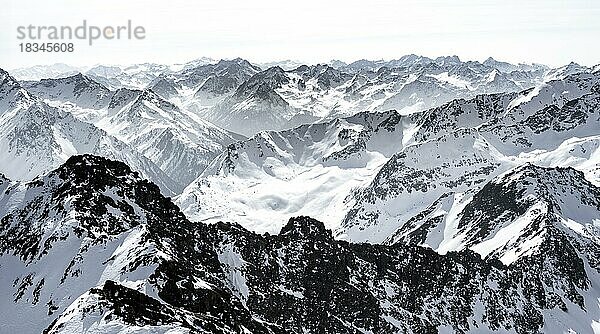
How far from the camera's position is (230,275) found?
11069 cm

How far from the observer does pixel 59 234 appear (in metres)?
87.8

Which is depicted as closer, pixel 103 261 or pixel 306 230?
pixel 103 261

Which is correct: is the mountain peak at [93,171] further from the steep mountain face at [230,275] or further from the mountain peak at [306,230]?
the mountain peak at [306,230]

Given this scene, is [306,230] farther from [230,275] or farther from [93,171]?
[93,171]

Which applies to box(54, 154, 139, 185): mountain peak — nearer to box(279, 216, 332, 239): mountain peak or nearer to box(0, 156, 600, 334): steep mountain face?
box(0, 156, 600, 334): steep mountain face

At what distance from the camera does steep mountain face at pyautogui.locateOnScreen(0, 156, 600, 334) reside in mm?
71425

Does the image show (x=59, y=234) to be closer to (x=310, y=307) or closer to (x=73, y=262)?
(x=73, y=262)

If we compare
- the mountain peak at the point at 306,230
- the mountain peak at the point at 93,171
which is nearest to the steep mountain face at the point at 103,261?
the mountain peak at the point at 93,171

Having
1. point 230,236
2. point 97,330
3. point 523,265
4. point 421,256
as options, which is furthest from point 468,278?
point 97,330

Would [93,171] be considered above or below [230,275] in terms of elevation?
above

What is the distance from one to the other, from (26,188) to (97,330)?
71.4m

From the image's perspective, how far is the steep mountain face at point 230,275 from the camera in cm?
7143

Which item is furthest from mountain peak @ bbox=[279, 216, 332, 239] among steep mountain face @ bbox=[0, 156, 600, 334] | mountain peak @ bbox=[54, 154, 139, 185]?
mountain peak @ bbox=[54, 154, 139, 185]

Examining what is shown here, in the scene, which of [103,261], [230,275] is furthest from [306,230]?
[103,261]
